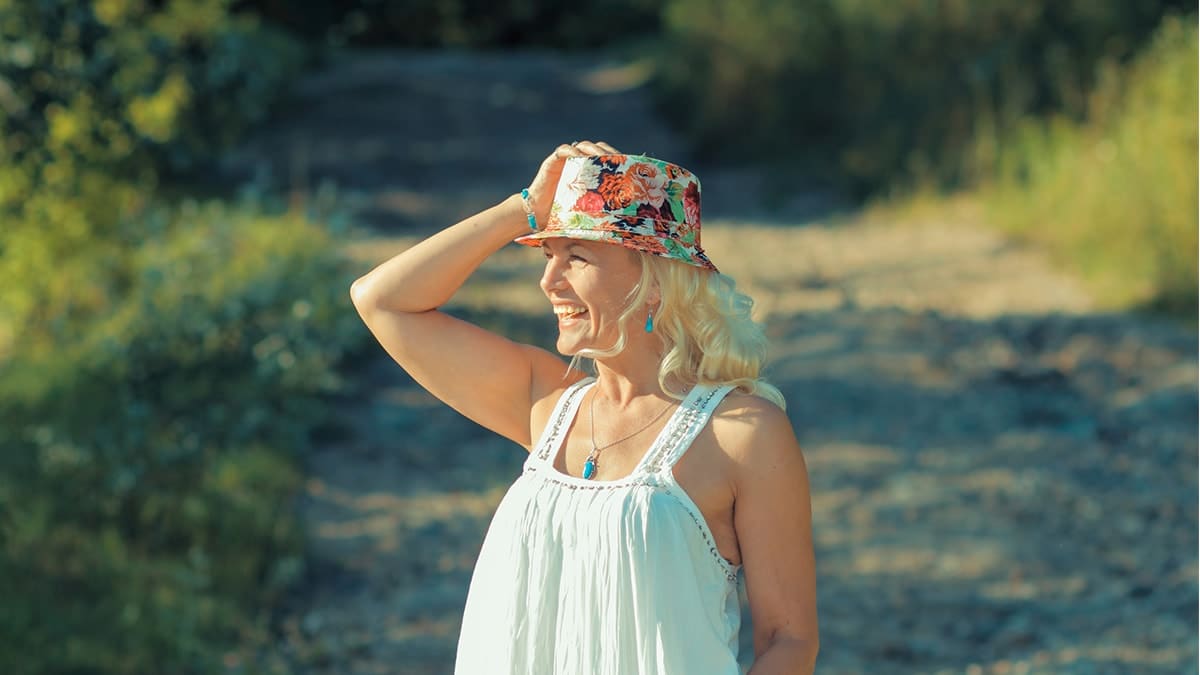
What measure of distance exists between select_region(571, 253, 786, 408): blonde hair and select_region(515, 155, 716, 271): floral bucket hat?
39 mm

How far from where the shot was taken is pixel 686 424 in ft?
8.49

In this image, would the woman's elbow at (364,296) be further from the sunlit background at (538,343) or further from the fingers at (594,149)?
the fingers at (594,149)

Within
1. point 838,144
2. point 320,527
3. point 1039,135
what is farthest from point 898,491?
point 838,144

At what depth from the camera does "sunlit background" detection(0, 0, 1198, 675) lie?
588cm

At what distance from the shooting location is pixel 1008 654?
5664 mm

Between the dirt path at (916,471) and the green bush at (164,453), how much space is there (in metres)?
0.28

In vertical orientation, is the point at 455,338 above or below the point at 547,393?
above

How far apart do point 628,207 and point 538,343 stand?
6.30 metres

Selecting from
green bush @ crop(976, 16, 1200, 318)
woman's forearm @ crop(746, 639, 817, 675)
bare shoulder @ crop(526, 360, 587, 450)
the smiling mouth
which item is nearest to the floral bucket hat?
the smiling mouth

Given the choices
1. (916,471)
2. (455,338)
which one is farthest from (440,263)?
(916,471)

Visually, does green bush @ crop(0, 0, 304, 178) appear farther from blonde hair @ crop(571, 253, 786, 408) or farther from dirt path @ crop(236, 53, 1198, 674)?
blonde hair @ crop(571, 253, 786, 408)

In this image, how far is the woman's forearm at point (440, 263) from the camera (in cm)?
276

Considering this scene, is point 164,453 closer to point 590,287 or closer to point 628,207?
point 590,287

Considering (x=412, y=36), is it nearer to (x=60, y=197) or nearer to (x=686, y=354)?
(x=60, y=197)
